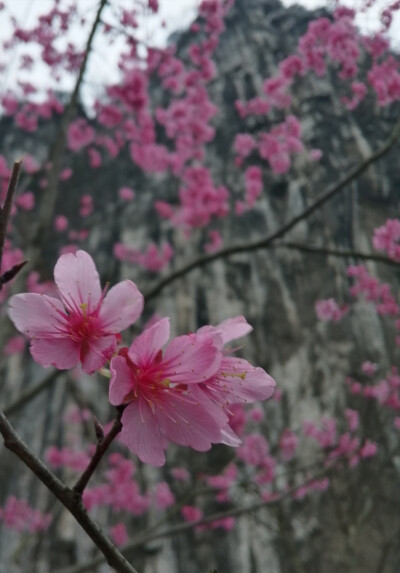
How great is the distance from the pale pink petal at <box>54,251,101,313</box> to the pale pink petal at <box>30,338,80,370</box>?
5 cm

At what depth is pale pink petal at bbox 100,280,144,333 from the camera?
608 millimetres

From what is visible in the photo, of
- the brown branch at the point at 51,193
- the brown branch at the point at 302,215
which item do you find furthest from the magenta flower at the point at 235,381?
the brown branch at the point at 51,193

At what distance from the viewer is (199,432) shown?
1.93 ft

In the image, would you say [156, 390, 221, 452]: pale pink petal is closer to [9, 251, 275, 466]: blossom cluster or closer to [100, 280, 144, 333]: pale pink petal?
[9, 251, 275, 466]: blossom cluster

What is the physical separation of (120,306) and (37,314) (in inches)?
4.3

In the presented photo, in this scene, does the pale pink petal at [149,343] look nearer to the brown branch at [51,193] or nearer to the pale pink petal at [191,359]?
the pale pink petal at [191,359]

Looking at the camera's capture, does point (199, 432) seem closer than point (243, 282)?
Yes

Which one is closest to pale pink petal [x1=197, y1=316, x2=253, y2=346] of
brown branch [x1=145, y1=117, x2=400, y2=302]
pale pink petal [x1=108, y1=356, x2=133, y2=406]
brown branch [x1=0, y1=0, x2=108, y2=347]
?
pale pink petal [x1=108, y1=356, x2=133, y2=406]

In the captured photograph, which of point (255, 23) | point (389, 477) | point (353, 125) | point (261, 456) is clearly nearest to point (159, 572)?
point (261, 456)

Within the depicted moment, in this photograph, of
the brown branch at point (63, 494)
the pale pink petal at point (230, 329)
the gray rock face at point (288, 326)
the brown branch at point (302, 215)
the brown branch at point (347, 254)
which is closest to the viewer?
the brown branch at point (63, 494)

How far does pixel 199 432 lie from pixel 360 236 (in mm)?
5830

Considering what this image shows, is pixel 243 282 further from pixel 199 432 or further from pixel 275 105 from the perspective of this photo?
pixel 199 432

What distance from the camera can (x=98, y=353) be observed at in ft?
1.93

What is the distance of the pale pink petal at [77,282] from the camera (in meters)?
0.63
